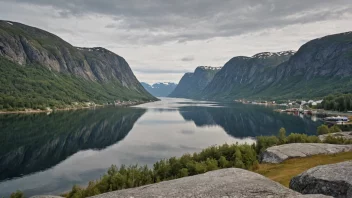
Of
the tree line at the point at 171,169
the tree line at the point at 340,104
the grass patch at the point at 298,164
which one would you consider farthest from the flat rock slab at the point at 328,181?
the tree line at the point at 340,104

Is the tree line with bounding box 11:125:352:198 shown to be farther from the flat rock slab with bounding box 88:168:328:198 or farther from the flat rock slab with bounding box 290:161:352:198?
the flat rock slab with bounding box 290:161:352:198

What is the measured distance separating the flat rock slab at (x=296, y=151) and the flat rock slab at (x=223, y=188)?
24.7 m

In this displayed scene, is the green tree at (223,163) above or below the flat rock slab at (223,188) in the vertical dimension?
below

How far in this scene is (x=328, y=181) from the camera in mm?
17109

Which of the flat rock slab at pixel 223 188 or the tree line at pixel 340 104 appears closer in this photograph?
the flat rock slab at pixel 223 188

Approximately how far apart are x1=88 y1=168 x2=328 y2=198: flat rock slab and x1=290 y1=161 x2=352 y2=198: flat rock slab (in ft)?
9.88

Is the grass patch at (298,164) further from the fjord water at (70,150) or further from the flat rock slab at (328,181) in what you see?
the fjord water at (70,150)

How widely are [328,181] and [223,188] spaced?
6.50 metres

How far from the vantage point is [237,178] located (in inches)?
713

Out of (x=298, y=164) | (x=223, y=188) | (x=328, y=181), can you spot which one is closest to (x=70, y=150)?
(x=298, y=164)

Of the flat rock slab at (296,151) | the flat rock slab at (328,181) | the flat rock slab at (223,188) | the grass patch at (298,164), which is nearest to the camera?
the flat rock slab at (223,188)

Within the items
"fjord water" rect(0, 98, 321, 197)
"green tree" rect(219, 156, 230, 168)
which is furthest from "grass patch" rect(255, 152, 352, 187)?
"fjord water" rect(0, 98, 321, 197)

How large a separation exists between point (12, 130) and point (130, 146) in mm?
48283

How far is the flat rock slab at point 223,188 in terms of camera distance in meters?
15.2
